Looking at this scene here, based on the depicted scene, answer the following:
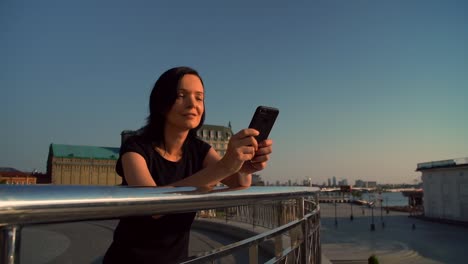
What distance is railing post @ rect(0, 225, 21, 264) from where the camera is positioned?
0.65 m

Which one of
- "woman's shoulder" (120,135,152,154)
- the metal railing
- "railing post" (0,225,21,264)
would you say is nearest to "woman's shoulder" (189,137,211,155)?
"woman's shoulder" (120,135,152,154)

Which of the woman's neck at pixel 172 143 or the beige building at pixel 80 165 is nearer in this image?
the woman's neck at pixel 172 143

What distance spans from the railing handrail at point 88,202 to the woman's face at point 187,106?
2.80ft

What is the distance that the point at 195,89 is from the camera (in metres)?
2.06

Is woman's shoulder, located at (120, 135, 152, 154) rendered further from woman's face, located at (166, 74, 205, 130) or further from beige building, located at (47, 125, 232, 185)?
beige building, located at (47, 125, 232, 185)

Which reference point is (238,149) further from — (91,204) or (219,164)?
(91,204)

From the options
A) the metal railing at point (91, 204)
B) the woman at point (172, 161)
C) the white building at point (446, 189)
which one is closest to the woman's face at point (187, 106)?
the woman at point (172, 161)

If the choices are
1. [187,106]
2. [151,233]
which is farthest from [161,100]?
[151,233]

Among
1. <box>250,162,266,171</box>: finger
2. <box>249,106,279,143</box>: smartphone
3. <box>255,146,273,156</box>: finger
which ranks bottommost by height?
<box>250,162,266,171</box>: finger

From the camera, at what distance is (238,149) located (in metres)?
1.58

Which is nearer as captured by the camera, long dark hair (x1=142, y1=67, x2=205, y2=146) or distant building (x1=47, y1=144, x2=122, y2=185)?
long dark hair (x1=142, y1=67, x2=205, y2=146)

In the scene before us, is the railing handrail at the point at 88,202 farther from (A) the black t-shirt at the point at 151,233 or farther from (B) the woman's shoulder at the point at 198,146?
(B) the woman's shoulder at the point at 198,146

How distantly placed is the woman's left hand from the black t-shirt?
416mm

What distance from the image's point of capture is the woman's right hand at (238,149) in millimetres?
1576
